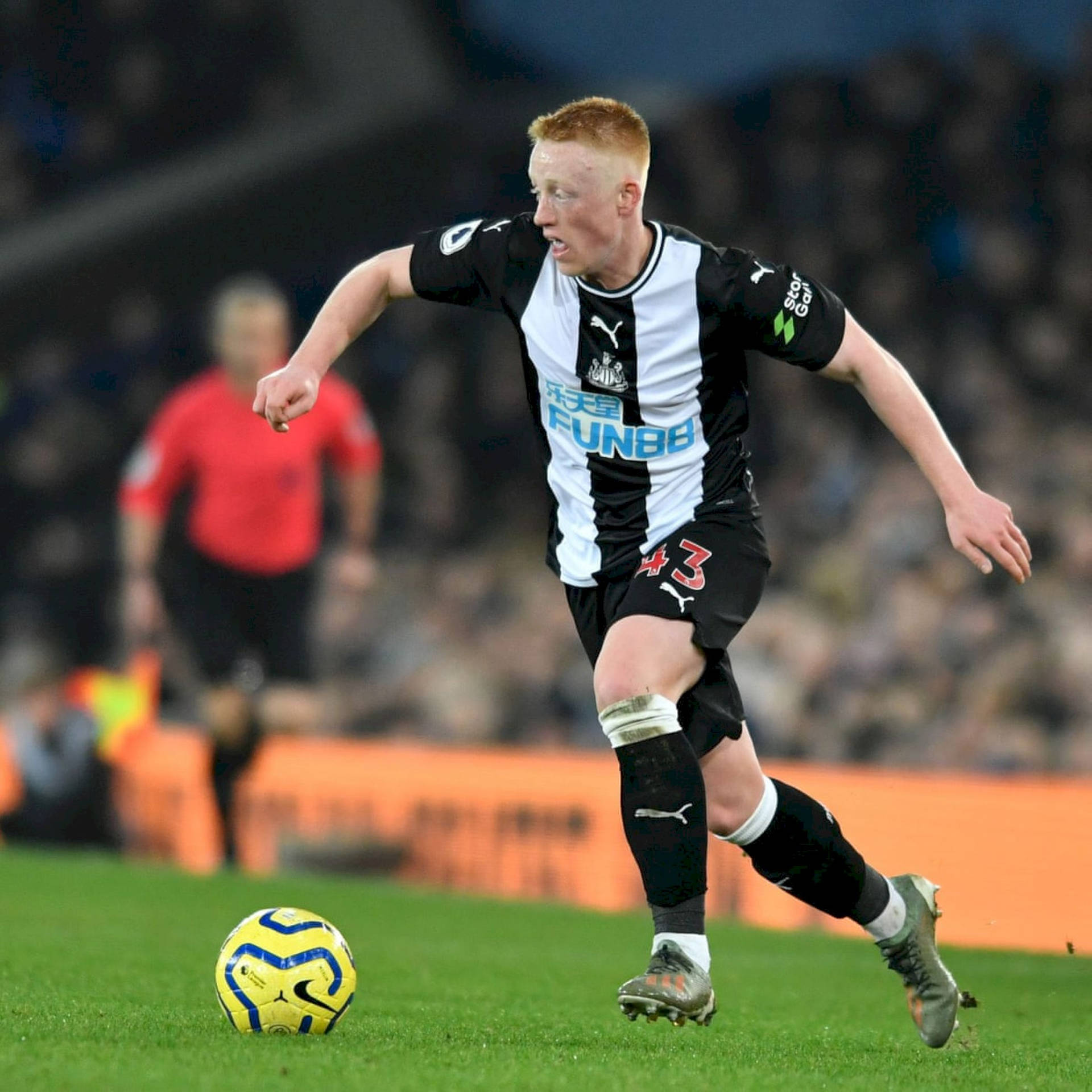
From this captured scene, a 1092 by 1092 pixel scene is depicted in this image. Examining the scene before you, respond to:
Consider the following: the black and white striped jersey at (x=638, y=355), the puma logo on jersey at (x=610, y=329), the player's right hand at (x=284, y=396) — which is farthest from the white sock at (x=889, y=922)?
the player's right hand at (x=284, y=396)

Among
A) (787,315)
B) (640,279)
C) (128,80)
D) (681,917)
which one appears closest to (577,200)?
(640,279)

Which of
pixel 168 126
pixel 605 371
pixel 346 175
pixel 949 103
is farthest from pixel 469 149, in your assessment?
pixel 605 371

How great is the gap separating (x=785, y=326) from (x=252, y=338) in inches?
230

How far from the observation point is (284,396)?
4398mm

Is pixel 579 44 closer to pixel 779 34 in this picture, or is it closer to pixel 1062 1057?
pixel 779 34

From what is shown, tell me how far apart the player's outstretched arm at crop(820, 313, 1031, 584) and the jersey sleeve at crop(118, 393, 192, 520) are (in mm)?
6041

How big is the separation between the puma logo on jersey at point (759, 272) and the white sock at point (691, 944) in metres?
1.50

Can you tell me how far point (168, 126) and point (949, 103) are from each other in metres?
7.20

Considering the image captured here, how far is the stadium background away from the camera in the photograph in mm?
11500

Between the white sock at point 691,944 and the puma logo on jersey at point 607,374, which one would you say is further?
the puma logo on jersey at point 607,374

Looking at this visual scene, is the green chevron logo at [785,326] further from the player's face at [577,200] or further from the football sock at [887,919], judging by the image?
the football sock at [887,919]

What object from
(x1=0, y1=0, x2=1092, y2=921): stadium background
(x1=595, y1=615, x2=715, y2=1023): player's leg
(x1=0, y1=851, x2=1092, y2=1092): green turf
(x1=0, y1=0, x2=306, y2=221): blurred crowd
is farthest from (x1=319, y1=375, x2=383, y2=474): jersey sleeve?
(x1=0, y1=0, x2=306, y2=221): blurred crowd

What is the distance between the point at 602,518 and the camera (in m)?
4.74

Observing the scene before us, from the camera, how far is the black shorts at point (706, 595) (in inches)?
175
